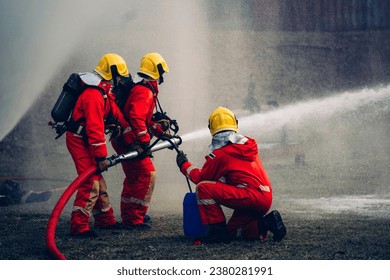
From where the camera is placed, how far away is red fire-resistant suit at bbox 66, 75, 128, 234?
5.32m

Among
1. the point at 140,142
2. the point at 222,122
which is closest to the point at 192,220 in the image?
the point at 222,122

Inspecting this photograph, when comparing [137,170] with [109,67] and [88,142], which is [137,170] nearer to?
[88,142]

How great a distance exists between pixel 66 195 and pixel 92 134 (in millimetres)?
634

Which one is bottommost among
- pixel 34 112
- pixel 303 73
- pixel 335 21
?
pixel 34 112

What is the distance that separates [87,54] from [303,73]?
533 cm

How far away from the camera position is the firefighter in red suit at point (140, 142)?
18.8 feet

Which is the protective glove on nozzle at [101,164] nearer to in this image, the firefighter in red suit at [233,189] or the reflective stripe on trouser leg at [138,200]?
the reflective stripe on trouser leg at [138,200]

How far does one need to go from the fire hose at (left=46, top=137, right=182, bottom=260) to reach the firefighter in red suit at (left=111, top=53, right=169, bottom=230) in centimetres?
19

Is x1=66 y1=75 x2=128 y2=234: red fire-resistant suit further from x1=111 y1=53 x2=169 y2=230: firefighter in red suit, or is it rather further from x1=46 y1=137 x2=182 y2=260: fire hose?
x1=111 y1=53 x2=169 y2=230: firefighter in red suit

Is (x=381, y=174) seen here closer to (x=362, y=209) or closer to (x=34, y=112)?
(x=362, y=209)

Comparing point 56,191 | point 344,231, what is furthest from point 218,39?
point 344,231

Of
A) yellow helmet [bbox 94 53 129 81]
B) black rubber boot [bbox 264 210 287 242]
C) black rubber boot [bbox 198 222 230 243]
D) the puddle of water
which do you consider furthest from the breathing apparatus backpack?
the puddle of water

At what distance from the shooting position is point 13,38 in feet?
39.8
